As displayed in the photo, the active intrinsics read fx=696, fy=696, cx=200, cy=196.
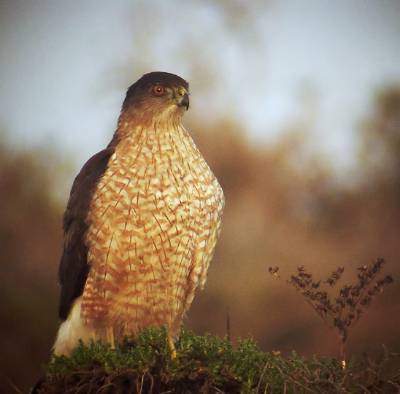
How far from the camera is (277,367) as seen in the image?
256 centimetres

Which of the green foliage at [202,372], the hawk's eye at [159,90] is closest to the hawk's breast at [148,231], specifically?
the hawk's eye at [159,90]

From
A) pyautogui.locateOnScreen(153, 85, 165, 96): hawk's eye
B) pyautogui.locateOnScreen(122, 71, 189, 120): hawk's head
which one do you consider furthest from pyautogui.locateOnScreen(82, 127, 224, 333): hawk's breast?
pyautogui.locateOnScreen(153, 85, 165, 96): hawk's eye

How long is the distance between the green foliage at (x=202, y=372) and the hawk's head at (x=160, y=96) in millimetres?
1245

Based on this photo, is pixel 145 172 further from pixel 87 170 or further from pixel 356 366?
pixel 356 366

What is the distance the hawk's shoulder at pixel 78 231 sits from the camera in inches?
138

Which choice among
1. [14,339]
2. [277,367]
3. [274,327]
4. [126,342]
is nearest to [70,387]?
[126,342]

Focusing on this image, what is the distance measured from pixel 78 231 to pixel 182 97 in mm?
893

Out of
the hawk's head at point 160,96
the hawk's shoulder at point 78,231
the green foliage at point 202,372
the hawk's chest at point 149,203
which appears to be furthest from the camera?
the hawk's head at point 160,96

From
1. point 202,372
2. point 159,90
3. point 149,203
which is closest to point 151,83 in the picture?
point 159,90

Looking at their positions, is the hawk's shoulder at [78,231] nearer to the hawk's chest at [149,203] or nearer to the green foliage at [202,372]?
the hawk's chest at [149,203]

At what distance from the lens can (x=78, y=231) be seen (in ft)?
11.7

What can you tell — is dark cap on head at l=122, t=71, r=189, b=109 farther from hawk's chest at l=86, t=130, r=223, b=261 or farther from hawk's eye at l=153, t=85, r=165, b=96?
hawk's chest at l=86, t=130, r=223, b=261

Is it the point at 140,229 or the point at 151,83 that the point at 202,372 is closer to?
the point at 140,229

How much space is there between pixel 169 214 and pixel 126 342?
0.70 meters
